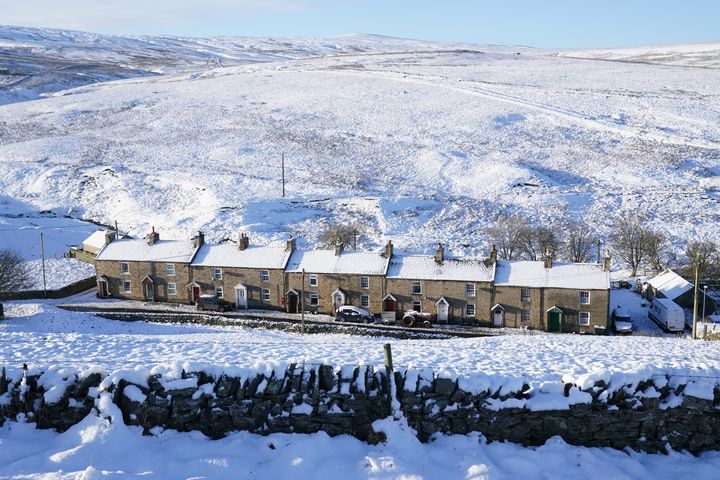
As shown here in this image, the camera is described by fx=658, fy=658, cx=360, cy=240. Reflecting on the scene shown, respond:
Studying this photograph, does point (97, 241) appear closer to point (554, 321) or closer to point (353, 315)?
point (353, 315)

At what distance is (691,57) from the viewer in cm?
17000

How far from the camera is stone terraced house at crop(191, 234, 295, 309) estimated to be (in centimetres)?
4294

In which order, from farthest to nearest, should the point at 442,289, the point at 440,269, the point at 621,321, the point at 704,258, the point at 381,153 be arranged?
the point at 381,153 → the point at 704,258 → the point at 440,269 → the point at 442,289 → the point at 621,321

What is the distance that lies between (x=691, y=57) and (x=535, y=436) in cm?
18337

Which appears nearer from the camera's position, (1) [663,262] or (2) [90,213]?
(1) [663,262]

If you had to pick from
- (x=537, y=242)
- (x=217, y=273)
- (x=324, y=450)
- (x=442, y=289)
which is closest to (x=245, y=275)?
(x=217, y=273)

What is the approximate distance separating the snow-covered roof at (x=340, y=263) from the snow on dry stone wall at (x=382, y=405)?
88.3 feet

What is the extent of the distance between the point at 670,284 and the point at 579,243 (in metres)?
12.3

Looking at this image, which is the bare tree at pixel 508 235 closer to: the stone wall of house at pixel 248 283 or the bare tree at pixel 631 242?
the bare tree at pixel 631 242

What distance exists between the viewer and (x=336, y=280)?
138 feet

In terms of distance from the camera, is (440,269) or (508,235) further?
(508,235)

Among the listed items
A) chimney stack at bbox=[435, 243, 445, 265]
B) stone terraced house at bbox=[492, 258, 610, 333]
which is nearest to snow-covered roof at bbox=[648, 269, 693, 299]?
stone terraced house at bbox=[492, 258, 610, 333]

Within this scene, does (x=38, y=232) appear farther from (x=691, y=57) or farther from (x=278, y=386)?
(x=691, y=57)

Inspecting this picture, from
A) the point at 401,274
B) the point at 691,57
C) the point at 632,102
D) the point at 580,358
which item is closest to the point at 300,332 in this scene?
the point at 401,274
